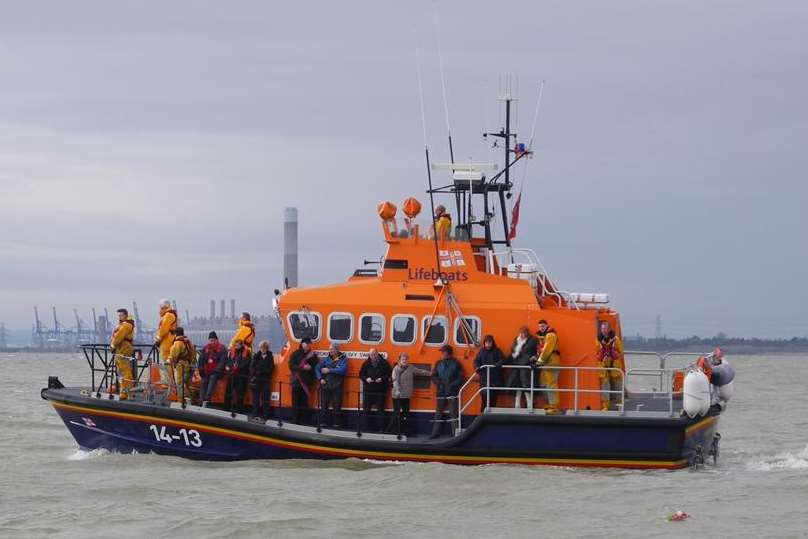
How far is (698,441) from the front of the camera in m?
14.3

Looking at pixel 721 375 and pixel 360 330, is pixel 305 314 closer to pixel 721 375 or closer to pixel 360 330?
pixel 360 330

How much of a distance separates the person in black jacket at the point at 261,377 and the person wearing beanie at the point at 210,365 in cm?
42

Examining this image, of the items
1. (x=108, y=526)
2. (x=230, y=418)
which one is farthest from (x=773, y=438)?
(x=108, y=526)

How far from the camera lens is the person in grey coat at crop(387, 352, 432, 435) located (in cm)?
1394

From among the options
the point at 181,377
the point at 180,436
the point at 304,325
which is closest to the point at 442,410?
the point at 304,325

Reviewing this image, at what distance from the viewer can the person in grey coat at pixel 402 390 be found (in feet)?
45.7

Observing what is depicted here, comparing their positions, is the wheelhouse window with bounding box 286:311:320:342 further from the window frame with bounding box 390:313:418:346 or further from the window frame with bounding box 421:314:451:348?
the window frame with bounding box 421:314:451:348

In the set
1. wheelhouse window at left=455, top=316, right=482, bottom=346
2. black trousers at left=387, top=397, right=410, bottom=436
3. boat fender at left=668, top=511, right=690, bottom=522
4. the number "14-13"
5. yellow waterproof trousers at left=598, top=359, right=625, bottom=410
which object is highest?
wheelhouse window at left=455, top=316, right=482, bottom=346

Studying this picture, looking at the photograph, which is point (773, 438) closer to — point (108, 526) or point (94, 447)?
point (94, 447)

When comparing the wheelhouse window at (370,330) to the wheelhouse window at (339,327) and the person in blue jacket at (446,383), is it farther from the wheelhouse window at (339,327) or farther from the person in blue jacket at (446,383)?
→ the person in blue jacket at (446,383)

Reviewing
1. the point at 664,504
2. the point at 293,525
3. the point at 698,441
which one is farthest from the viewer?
the point at 698,441

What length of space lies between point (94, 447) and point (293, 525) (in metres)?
4.52

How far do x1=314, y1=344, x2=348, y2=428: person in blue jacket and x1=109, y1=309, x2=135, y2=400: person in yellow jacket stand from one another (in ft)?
8.15

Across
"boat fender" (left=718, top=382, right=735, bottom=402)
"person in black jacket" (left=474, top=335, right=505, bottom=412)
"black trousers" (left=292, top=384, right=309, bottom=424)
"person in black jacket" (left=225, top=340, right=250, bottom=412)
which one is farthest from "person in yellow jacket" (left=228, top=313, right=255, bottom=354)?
"boat fender" (left=718, top=382, right=735, bottom=402)
